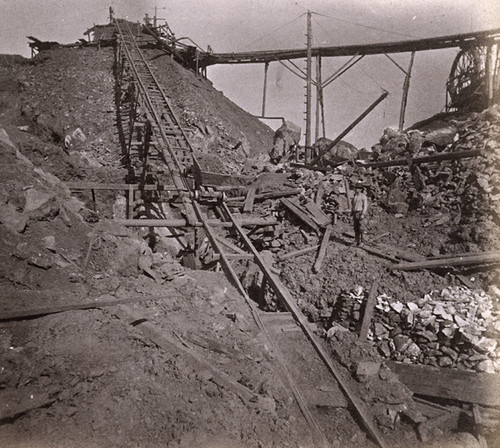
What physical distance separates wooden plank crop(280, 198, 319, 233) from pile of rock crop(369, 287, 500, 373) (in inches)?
102

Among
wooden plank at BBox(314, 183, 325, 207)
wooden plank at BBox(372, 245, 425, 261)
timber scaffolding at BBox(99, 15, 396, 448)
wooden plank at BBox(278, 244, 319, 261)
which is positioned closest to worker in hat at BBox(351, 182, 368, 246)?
wooden plank at BBox(372, 245, 425, 261)

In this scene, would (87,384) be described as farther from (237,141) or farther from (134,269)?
(237,141)

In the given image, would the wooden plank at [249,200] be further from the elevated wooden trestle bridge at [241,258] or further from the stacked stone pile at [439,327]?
the stacked stone pile at [439,327]

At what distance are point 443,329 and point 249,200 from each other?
536cm

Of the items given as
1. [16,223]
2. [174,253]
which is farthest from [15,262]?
[174,253]

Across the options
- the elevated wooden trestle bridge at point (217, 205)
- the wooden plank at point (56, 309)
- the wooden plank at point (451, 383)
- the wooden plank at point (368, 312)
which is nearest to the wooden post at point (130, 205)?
the elevated wooden trestle bridge at point (217, 205)

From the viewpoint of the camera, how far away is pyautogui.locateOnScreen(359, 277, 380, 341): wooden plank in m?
5.72

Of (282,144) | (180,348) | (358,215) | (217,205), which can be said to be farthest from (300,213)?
(282,144)

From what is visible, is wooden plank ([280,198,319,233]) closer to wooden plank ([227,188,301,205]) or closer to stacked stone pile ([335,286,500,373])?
wooden plank ([227,188,301,205])

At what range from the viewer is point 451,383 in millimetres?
4703

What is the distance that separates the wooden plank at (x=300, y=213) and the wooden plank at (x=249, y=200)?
0.80m

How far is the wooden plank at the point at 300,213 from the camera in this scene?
27.0ft

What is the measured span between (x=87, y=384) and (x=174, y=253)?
210 inches

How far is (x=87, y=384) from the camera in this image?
2896 millimetres
